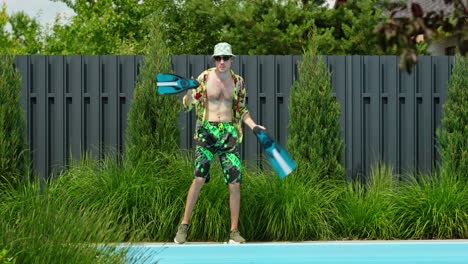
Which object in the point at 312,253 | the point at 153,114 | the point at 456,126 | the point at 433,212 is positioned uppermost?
the point at 153,114

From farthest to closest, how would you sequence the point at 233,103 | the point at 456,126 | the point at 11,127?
the point at 456,126
the point at 11,127
the point at 233,103

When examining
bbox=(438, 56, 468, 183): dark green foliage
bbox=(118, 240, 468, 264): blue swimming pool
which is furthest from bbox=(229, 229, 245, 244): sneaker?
bbox=(438, 56, 468, 183): dark green foliage

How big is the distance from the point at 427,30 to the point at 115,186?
563 centimetres

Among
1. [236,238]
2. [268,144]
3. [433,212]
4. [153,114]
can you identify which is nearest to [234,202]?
[236,238]

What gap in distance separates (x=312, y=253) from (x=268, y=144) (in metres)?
1.22

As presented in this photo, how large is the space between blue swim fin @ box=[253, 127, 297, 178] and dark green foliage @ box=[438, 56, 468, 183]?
9.34 feet

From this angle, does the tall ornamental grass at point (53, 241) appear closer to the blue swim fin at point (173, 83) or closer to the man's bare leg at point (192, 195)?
the man's bare leg at point (192, 195)

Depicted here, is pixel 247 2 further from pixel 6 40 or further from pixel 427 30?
pixel 427 30

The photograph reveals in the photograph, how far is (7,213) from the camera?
7996 mm

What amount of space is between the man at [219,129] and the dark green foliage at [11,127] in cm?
269

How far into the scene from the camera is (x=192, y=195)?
7641 millimetres

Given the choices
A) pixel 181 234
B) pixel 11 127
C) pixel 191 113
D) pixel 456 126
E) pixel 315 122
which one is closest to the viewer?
pixel 181 234

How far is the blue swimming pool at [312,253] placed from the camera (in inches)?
273

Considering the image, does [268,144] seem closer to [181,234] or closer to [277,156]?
[277,156]
